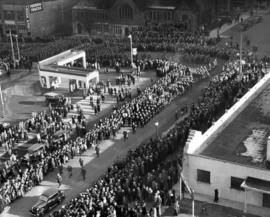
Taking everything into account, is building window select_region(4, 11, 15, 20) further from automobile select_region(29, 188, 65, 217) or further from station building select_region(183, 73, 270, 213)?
station building select_region(183, 73, 270, 213)

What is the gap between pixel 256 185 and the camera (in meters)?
32.4

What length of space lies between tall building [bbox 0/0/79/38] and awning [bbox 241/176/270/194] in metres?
64.2

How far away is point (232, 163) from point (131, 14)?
5931cm

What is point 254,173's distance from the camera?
3281 cm

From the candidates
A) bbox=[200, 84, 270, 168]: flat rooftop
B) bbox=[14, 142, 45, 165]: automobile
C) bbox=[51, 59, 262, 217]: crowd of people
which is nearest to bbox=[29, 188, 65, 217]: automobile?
bbox=[51, 59, 262, 217]: crowd of people

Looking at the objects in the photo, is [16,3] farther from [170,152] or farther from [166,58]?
[170,152]

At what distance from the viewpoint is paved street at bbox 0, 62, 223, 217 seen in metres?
37.5

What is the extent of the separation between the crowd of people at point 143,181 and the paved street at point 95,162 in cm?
189

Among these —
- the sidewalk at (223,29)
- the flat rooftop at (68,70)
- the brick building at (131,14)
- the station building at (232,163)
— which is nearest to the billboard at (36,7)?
the brick building at (131,14)

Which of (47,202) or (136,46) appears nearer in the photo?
(47,202)

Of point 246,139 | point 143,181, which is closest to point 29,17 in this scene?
point 143,181

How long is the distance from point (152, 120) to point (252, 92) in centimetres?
960

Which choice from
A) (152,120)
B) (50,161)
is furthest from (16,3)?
(50,161)

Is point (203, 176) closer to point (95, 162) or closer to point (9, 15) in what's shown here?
point (95, 162)
